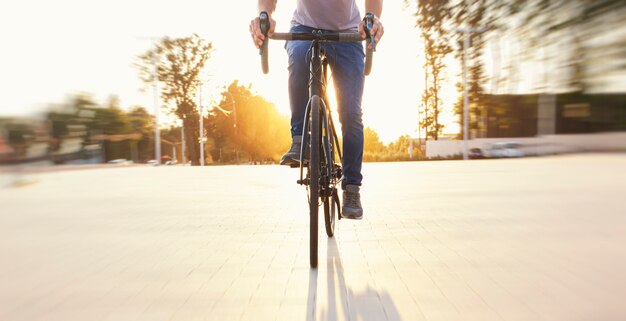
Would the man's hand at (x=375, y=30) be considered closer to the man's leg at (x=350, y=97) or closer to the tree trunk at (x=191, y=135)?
the man's leg at (x=350, y=97)

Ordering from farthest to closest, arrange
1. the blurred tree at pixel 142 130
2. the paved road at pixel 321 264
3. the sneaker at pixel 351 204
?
the blurred tree at pixel 142 130
the sneaker at pixel 351 204
the paved road at pixel 321 264

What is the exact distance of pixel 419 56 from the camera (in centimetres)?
213

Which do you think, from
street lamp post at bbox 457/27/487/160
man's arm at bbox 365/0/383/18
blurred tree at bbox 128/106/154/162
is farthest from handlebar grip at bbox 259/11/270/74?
blurred tree at bbox 128/106/154/162

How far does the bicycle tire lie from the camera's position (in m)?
3.94

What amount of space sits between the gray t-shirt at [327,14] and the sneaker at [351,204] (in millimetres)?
1188

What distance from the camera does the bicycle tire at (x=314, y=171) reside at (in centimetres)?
394

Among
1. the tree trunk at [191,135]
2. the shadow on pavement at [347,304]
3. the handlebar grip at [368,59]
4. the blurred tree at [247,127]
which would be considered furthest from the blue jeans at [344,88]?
the blurred tree at [247,127]

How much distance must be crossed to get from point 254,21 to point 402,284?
1843 mm

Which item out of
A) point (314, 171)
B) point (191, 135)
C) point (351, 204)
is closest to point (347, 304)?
point (314, 171)

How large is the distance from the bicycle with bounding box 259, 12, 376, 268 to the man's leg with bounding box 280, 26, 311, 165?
0.15m

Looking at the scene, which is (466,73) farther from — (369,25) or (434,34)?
(369,25)

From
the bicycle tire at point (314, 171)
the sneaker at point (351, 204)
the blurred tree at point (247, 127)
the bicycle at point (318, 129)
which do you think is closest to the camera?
the bicycle tire at point (314, 171)

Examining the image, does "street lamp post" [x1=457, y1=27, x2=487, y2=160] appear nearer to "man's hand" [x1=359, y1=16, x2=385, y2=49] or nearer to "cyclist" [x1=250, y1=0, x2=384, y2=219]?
"man's hand" [x1=359, y1=16, x2=385, y2=49]

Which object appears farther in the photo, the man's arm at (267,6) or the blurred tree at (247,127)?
the blurred tree at (247,127)
